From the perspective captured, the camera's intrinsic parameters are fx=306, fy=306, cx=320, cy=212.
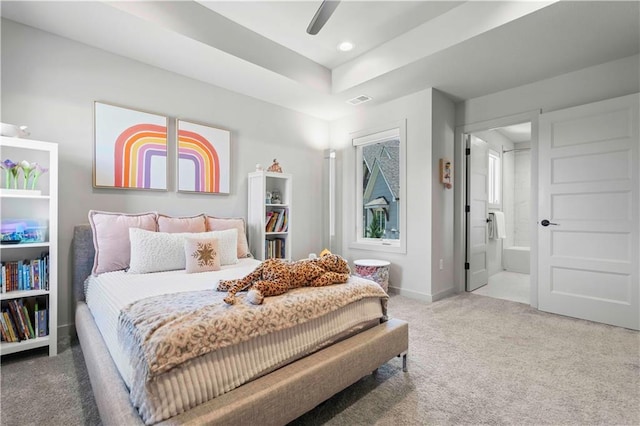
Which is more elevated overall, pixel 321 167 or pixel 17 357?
pixel 321 167

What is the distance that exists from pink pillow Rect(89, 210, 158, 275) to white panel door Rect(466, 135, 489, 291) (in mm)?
3920

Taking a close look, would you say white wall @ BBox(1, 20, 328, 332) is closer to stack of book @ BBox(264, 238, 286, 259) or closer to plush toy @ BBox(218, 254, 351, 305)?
stack of book @ BBox(264, 238, 286, 259)

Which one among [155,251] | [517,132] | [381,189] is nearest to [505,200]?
[517,132]

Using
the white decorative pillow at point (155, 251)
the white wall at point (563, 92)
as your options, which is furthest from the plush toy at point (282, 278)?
the white wall at point (563, 92)

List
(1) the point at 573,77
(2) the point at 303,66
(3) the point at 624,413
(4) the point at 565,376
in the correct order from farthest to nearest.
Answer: (2) the point at 303,66 < (1) the point at 573,77 < (4) the point at 565,376 < (3) the point at 624,413

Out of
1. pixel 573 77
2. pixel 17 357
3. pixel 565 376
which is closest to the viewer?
pixel 565 376

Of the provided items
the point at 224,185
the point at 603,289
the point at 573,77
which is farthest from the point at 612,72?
the point at 224,185

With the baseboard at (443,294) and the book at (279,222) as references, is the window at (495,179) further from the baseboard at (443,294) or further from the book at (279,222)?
the book at (279,222)

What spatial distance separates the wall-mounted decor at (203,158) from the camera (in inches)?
123

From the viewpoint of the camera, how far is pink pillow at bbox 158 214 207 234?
2.69 metres

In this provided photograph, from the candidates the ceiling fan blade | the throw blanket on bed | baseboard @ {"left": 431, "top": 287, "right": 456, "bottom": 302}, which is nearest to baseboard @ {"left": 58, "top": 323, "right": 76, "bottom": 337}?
the throw blanket on bed

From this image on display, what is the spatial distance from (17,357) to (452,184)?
4463mm

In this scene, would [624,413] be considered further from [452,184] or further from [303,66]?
[303,66]

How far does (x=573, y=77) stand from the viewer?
10.3 ft
